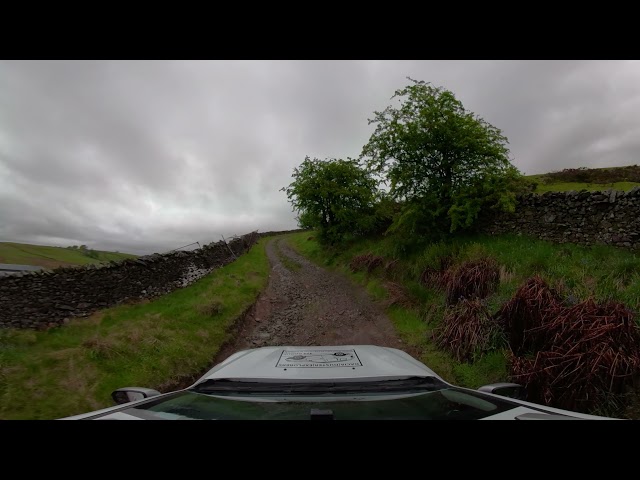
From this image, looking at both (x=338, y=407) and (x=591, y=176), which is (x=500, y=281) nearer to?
(x=338, y=407)

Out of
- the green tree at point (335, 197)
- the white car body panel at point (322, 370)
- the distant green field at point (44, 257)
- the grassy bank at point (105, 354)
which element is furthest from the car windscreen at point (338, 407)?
the green tree at point (335, 197)

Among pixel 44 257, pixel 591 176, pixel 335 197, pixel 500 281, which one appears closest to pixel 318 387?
pixel 500 281

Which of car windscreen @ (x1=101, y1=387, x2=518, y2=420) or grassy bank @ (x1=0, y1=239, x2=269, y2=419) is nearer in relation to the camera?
car windscreen @ (x1=101, y1=387, x2=518, y2=420)

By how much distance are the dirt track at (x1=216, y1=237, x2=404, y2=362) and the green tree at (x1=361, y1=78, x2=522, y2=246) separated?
12.7ft

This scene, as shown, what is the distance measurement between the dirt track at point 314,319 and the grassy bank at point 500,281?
62 cm

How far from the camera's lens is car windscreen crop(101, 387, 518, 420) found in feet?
5.86

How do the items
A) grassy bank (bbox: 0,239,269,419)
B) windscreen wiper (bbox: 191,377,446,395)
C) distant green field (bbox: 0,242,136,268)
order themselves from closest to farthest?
windscreen wiper (bbox: 191,377,446,395), grassy bank (bbox: 0,239,269,419), distant green field (bbox: 0,242,136,268)

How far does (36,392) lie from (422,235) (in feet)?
36.2

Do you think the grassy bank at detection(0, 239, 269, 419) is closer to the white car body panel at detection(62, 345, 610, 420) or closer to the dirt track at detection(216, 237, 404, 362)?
the dirt track at detection(216, 237, 404, 362)

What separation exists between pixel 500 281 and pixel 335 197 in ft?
47.6

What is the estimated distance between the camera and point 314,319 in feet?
30.2

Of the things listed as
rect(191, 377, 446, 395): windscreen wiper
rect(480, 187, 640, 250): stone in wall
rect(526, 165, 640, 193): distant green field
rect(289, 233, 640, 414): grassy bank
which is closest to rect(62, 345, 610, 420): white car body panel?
rect(191, 377, 446, 395): windscreen wiper

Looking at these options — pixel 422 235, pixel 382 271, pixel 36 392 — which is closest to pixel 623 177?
pixel 422 235
